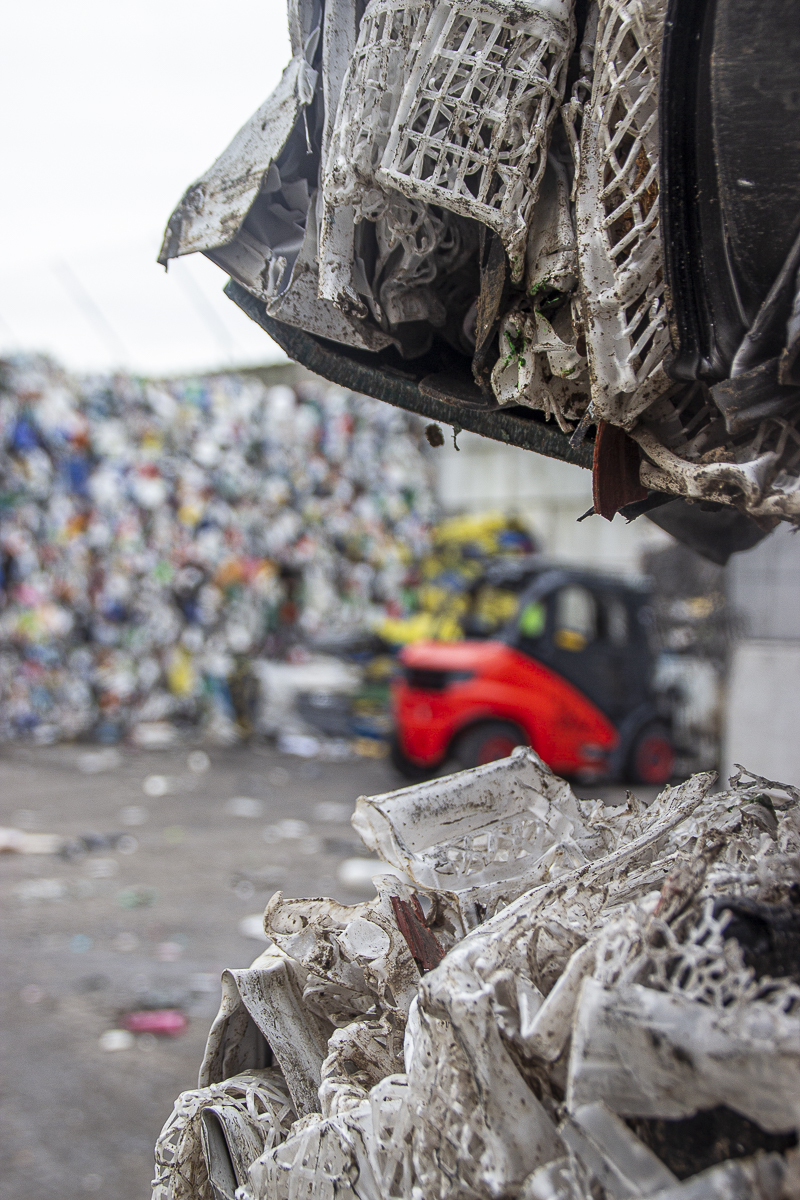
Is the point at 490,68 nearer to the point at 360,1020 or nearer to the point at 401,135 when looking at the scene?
the point at 401,135

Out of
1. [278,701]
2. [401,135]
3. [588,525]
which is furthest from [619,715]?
[401,135]

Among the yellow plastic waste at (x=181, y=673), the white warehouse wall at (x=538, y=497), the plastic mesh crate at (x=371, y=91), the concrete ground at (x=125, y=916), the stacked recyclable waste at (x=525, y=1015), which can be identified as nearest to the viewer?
the stacked recyclable waste at (x=525, y=1015)

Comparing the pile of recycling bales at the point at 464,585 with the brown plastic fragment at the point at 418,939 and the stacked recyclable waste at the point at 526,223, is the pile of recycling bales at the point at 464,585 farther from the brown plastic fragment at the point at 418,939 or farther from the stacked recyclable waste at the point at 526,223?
the stacked recyclable waste at the point at 526,223

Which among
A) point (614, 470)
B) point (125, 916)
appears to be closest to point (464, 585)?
point (125, 916)

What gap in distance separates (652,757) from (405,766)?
2044 mm

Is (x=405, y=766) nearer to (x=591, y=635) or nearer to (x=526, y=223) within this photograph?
(x=591, y=635)

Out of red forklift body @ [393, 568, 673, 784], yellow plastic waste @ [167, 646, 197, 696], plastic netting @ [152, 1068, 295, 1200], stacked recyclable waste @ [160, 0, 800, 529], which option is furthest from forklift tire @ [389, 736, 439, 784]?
stacked recyclable waste @ [160, 0, 800, 529]

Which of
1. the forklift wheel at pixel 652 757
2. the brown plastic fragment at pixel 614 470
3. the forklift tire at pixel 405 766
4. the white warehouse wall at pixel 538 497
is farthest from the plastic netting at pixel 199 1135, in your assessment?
the white warehouse wall at pixel 538 497

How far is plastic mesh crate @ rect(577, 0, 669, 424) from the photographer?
3.43 ft

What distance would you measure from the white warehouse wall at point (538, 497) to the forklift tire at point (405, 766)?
5124 mm

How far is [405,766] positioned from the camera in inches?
287

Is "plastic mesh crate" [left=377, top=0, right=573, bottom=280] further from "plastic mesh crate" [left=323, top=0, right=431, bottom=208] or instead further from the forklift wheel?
the forklift wheel

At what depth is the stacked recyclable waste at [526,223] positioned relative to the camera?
3.33 ft

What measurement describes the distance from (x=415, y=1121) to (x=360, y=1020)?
1.46ft
